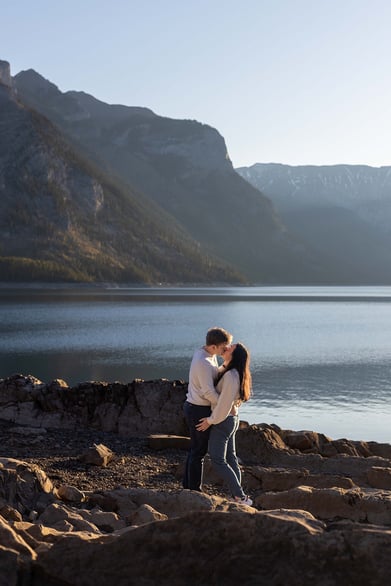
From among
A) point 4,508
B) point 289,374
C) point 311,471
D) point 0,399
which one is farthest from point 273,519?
point 289,374

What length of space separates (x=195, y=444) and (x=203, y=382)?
97cm

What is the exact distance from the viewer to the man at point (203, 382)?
8.84 meters

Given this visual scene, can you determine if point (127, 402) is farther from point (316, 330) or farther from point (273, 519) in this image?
point (316, 330)

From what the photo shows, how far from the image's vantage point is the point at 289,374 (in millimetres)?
42062

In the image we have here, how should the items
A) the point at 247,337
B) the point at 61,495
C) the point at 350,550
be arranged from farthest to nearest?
the point at 247,337
the point at 61,495
the point at 350,550

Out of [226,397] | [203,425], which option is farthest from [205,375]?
[203,425]

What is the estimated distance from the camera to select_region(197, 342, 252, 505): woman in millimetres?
8773

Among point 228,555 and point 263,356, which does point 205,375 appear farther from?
point 263,356

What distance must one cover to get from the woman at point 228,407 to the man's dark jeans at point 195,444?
0.39 ft

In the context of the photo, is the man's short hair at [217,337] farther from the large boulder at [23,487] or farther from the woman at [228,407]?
the large boulder at [23,487]

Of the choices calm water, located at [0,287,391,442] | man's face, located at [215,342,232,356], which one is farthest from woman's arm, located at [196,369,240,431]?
calm water, located at [0,287,391,442]

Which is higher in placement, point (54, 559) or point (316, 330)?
point (54, 559)

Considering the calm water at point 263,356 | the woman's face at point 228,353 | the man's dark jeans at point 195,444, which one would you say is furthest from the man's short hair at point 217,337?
the calm water at point 263,356

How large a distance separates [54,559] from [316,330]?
70.9m
